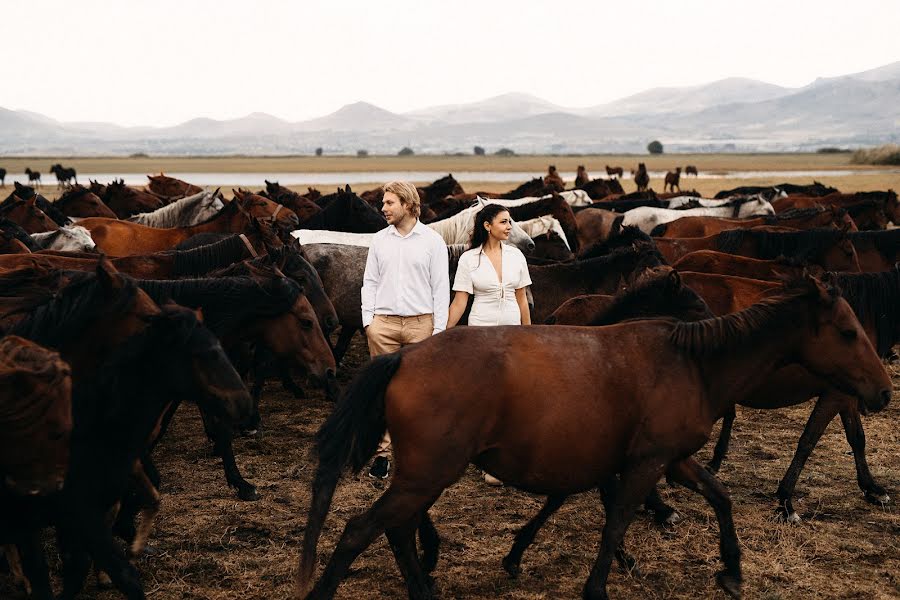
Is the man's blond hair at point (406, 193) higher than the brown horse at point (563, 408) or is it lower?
higher

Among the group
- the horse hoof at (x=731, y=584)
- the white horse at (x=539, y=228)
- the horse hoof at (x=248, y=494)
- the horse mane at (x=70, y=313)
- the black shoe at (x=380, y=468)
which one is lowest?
the horse hoof at (x=248, y=494)

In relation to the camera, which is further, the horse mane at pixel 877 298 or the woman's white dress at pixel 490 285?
the horse mane at pixel 877 298

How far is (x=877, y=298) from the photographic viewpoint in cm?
636

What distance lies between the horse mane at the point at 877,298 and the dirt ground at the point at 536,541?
1.17 metres

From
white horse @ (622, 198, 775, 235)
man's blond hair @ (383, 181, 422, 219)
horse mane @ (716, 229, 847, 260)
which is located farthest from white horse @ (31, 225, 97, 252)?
white horse @ (622, 198, 775, 235)

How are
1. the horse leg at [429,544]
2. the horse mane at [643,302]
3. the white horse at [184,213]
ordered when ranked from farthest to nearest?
the white horse at [184,213]
the horse mane at [643,302]
the horse leg at [429,544]

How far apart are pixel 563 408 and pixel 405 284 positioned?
6.28 ft

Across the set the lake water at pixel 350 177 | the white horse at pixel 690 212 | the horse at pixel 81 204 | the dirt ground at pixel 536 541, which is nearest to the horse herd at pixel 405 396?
the dirt ground at pixel 536 541

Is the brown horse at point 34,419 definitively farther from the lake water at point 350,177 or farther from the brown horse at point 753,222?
the lake water at point 350,177

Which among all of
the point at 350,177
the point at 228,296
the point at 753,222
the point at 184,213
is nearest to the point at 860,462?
the point at 228,296

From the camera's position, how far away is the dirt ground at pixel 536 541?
4730 mm

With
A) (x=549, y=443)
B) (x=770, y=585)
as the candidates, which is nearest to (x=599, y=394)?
(x=549, y=443)

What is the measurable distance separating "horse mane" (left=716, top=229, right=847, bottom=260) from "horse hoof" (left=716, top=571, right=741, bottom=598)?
5651mm

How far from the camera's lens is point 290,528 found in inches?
219
